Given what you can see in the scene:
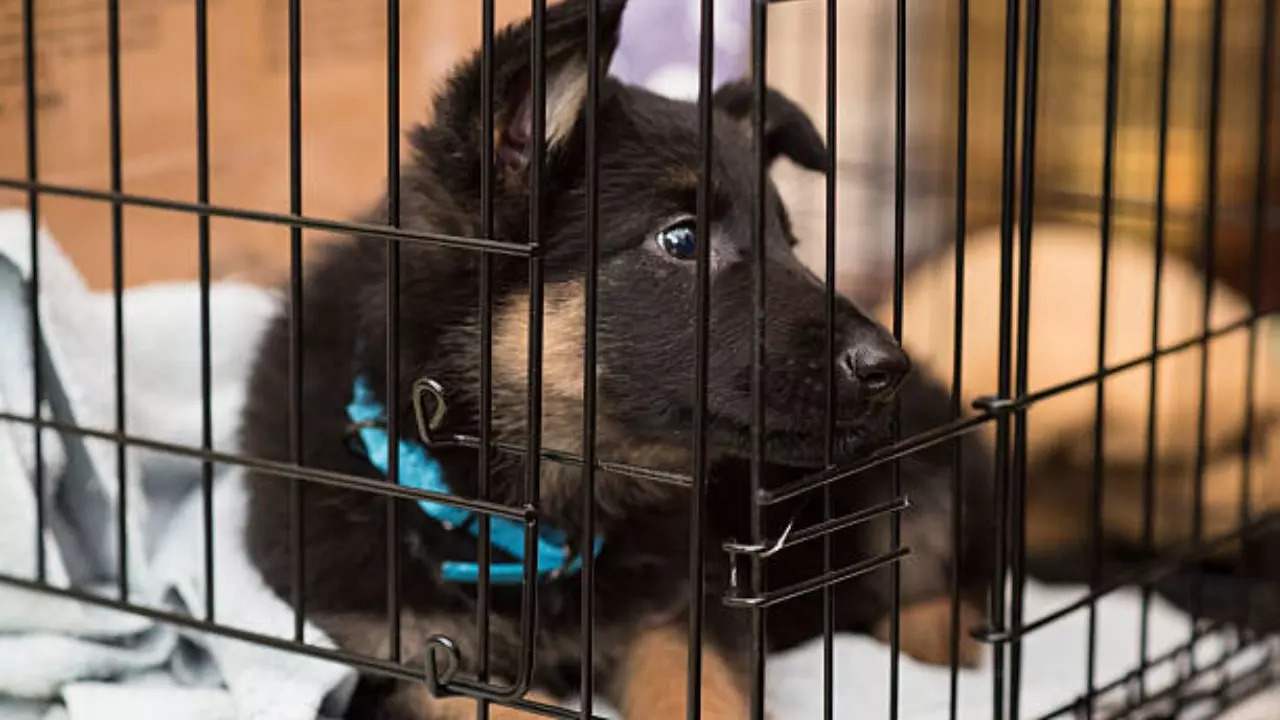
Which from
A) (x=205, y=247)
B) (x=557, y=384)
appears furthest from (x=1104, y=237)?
(x=205, y=247)

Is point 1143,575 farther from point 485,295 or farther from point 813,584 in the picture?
point 485,295

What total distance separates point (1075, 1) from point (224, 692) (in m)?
2.34

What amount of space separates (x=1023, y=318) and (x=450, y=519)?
0.59 m

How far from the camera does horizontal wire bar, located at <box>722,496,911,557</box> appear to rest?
4.67ft

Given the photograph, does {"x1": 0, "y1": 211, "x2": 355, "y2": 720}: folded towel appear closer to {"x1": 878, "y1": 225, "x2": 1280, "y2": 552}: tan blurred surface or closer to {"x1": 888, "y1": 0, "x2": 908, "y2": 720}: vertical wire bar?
{"x1": 888, "y1": 0, "x2": 908, "y2": 720}: vertical wire bar

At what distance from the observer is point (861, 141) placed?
3209 millimetres

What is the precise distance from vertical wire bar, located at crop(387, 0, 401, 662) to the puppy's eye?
26cm

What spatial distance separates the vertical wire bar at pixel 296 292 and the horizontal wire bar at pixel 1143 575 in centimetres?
64

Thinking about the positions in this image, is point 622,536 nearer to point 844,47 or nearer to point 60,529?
point 60,529

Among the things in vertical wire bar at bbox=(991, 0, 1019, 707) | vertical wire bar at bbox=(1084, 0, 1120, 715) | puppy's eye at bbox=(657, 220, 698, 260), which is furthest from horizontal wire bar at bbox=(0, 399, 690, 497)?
vertical wire bar at bbox=(1084, 0, 1120, 715)

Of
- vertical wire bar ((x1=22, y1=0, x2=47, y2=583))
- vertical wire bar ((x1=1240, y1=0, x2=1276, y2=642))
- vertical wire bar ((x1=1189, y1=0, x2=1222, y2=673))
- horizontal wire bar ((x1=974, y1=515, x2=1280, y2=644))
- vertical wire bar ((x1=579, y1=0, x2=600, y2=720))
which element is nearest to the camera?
vertical wire bar ((x1=579, y1=0, x2=600, y2=720))

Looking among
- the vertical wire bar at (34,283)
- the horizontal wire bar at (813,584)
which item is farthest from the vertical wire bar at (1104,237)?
the vertical wire bar at (34,283)

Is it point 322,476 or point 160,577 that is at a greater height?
point 322,476

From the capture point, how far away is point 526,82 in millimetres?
1647
